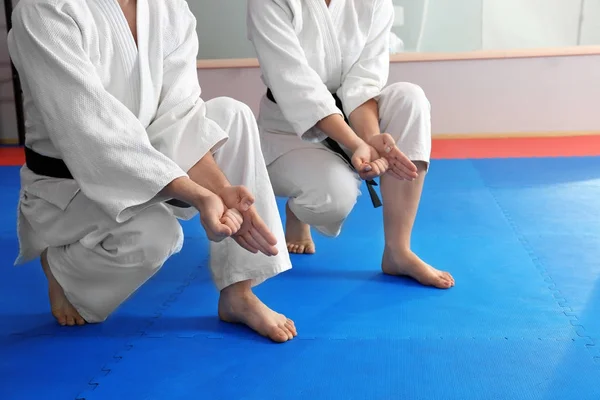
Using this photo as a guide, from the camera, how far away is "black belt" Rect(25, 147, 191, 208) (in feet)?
6.49

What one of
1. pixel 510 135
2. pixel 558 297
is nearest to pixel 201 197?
pixel 558 297

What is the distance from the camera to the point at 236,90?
5.48 m

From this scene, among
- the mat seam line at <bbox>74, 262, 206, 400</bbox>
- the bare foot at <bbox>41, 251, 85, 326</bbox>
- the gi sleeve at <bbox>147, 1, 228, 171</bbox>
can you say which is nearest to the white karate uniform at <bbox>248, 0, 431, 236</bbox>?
the gi sleeve at <bbox>147, 1, 228, 171</bbox>

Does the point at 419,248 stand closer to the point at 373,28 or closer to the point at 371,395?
the point at 373,28

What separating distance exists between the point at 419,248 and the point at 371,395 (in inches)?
47.4

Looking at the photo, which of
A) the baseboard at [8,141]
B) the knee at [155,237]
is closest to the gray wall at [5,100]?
the baseboard at [8,141]

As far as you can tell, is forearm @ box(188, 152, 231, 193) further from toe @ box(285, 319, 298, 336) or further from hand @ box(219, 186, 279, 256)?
toe @ box(285, 319, 298, 336)

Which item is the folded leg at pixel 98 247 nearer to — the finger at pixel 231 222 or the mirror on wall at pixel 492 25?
the finger at pixel 231 222

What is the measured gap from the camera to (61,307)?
212cm

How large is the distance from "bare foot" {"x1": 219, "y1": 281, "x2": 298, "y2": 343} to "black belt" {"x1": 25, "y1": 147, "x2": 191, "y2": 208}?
309 mm

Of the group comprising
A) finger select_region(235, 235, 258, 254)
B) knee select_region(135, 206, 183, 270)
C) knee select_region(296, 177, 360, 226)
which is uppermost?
finger select_region(235, 235, 258, 254)

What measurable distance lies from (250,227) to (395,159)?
24.7 inches

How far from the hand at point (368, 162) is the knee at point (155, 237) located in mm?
583

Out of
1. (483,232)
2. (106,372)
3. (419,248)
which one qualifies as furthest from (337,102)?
(106,372)
